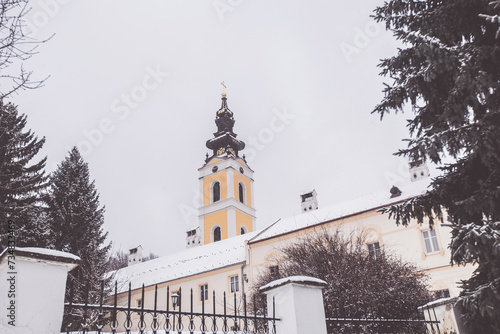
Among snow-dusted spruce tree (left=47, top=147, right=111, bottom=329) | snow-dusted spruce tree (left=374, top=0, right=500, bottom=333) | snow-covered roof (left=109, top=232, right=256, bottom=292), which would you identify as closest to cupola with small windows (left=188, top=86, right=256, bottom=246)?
snow-covered roof (left=109, top=232, right=256, bottom=292)

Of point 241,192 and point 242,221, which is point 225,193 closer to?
point 241,192

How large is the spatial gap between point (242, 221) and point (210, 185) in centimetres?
582

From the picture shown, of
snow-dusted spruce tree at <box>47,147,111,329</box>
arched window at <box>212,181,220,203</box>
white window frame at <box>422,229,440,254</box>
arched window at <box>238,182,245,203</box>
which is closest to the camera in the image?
white window frame at <box>422,229,440,254</box>

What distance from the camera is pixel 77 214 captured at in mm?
22203

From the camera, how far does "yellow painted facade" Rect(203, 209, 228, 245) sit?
135 feet

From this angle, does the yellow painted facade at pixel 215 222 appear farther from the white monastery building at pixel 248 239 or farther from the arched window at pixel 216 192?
the arched window at pixel 216 192

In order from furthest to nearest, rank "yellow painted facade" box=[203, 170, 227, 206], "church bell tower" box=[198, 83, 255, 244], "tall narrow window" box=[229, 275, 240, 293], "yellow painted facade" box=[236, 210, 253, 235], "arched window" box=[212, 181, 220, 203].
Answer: "arched window" box=[212, 181, 220, 203] → "yellow painted facade" box=[203, 170, 227, 206] → "church bell tower" box=[198, 83, 255, 244] → "yellow painted facade" box=[236, 210, 253, 235] → "tall narrow window" box=[229, 275, 240, 293]

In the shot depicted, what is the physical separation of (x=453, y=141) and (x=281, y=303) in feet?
10.7

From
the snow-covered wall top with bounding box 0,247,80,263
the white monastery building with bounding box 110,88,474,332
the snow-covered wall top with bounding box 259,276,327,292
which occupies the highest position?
the white monastery building with bounding box 110,88,474,332

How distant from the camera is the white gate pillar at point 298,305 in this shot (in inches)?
185

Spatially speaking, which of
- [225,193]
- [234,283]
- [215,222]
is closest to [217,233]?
[215,222]

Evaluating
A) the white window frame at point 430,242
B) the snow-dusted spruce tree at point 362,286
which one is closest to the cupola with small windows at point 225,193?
the white window frame at point 430,242

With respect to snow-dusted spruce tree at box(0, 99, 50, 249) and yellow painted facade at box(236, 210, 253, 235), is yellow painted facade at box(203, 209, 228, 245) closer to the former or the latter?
yellow painted facade at box(236, 210, 253, 235)

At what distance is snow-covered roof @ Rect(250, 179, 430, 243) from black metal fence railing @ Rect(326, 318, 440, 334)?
11.6 metres
